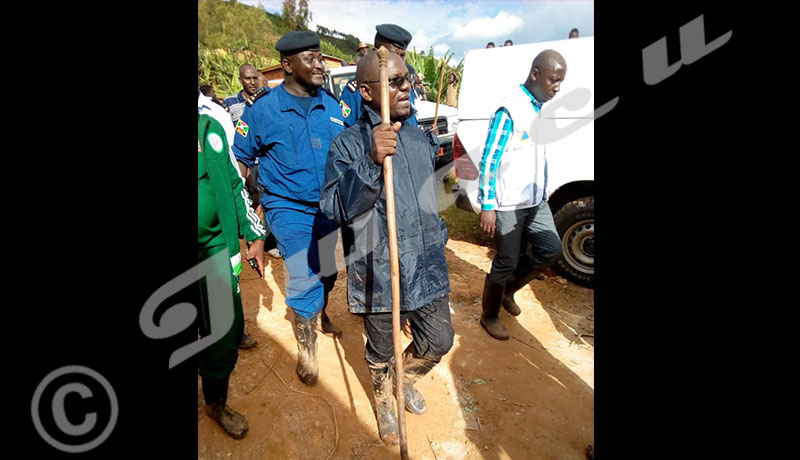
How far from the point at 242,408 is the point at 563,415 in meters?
2.13

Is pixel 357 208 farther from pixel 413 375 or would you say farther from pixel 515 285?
pixel 515 285

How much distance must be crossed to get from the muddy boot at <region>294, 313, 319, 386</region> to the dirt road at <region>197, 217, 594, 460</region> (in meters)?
0.08

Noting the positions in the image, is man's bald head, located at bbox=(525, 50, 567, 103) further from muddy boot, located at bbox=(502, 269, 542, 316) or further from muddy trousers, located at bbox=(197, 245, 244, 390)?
muddy trousers, located at bbox=(197, 245, 244, 390)

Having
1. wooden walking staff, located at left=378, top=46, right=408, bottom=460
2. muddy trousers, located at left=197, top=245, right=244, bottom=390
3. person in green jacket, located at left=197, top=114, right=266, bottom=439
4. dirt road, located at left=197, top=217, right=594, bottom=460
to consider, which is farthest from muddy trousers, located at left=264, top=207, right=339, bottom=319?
wooden walking staff, located at left=378, top=46, right=408, bottom=460

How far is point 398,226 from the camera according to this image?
6.40 feet

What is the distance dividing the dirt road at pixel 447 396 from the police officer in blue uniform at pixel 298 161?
0.32m

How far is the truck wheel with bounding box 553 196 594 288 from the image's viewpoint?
415cm

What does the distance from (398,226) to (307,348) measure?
1444 mm

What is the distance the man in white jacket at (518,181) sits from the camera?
9.60 ft

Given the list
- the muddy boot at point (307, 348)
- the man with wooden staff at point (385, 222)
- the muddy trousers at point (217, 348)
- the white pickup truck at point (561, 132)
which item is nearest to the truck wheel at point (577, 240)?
the white pickup truck at point (561, 132)

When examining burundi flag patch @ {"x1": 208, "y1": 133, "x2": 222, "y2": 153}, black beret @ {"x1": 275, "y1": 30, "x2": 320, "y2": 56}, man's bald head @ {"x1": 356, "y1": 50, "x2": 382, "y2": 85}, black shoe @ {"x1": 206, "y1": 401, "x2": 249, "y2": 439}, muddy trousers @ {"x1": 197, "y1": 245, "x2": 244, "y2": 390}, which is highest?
black beret @ {"x1": 275, "y1": 30, "x2": 320, "y2": 56}
